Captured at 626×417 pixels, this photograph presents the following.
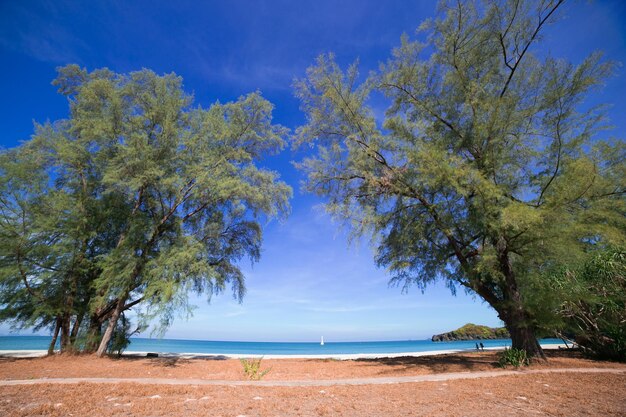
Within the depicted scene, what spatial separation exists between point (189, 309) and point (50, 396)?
6.27 m

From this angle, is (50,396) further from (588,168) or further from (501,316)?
(588,168)

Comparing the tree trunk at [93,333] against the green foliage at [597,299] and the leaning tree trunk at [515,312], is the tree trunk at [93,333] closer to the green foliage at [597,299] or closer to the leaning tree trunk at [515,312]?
the leaning tree trunk at [515,312]

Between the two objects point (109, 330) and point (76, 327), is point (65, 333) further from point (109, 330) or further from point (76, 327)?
point (109, 330)

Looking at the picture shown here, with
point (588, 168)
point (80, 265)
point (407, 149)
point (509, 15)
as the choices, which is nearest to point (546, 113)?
point (588, 168)

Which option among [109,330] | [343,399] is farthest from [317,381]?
[109,330]

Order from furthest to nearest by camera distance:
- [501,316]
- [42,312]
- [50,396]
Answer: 1. [42,312]
2. [501,316]
3. [50,396]

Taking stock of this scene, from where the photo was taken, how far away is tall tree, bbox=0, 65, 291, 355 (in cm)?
1271

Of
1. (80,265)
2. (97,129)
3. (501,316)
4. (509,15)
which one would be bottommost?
(501,316)

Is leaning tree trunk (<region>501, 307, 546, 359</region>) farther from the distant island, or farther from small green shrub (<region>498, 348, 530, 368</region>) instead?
the distant island

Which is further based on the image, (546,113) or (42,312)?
(42,312)

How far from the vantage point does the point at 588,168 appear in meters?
9.54

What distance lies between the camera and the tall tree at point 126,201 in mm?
12711

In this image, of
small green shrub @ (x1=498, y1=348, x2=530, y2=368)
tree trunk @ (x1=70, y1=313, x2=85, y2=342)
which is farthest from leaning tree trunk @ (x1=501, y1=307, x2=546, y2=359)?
tree trunk @ (x1=70, y1=313, x2=85, y2=342)

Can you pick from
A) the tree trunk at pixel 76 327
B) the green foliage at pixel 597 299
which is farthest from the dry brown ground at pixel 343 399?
the tree trunk at pixel 76 327
